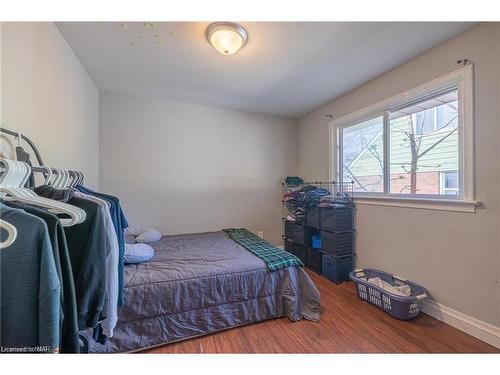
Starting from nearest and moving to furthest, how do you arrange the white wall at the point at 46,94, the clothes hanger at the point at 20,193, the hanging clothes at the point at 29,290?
the hanging clothes at the point at 29,290
the clothes hanger at the point at 20,193
the white wall at the point at 46,94

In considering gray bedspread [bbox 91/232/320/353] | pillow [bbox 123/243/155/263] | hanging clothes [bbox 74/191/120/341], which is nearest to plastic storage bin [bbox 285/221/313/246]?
gray bedspread [bbox 91/232/320/353]

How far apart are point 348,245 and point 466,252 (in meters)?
1.06

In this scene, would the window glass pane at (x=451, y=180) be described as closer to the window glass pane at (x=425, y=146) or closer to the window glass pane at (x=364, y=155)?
the window glass pane at (x=425, y=146)

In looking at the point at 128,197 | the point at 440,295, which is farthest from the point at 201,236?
the point at 440,295

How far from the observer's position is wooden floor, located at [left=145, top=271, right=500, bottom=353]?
1464 millimetres

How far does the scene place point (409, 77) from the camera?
1.99 metres

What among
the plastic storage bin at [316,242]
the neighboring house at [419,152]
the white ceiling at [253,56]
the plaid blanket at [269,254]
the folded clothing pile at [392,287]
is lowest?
the folded clothing pile at [392,287]

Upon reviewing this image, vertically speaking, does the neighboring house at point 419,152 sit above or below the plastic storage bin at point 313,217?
above

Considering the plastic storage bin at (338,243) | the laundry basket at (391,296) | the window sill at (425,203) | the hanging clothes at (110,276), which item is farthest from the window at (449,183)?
the hanging clothes at (110,276)

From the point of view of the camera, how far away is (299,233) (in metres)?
3.00

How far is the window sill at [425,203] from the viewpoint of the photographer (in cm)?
161

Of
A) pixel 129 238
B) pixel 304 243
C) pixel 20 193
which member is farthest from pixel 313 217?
pixel 20 193

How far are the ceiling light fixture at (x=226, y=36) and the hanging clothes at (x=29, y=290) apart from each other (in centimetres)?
154
